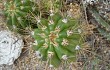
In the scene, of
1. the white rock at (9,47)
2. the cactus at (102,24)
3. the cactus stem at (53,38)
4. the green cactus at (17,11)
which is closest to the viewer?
the cactus stem at (53,38)

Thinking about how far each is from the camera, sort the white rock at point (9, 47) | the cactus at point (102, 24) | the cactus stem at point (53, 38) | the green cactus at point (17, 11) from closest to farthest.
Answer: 1. the cactus stem at point (53, 38)
2. the green cactus at point (17, 11)
3. the cactus at point (102, 24)
4. the white rock at point (9, 47)

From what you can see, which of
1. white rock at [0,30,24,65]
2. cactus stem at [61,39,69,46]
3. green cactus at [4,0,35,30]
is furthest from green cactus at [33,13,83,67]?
white rock at [0,30,24,65]

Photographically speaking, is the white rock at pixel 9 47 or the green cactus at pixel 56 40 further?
the white rock at pixel 9 47

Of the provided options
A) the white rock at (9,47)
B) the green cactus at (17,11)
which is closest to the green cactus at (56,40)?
the green cactus at (17,11)

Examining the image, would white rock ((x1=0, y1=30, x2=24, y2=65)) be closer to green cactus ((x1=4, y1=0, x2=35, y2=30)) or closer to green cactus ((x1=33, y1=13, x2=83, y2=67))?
green cactus ((x1=4, y1=0, x2=35, y2=30))

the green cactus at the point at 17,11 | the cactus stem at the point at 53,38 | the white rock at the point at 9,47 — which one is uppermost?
the green cactus at the point at 17,11

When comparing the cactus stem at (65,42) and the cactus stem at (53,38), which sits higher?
the cactus stem at (53,38)

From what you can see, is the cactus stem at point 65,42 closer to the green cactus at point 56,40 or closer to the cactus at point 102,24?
the green cactus at point 56,40
